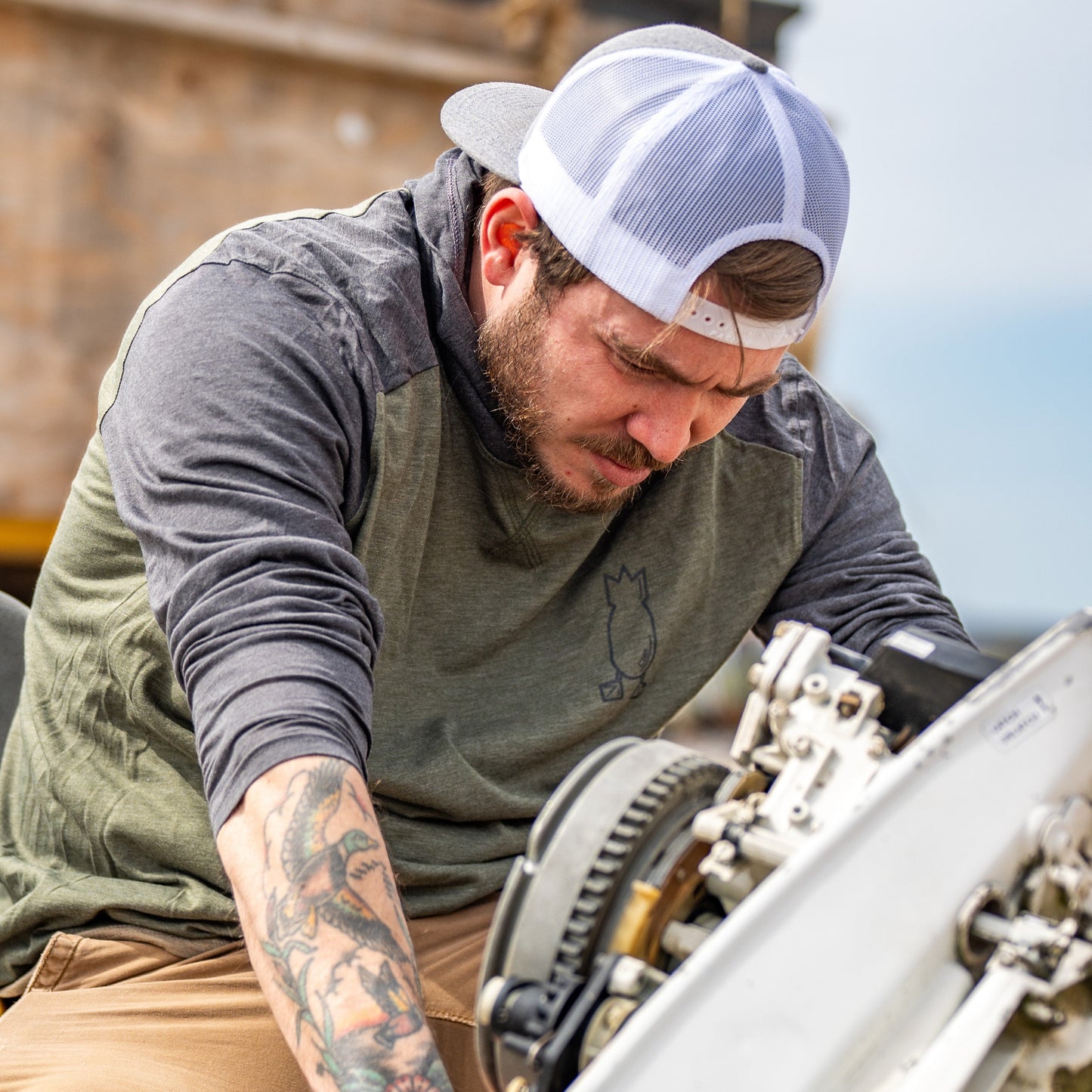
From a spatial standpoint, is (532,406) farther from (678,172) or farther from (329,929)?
(329,929)

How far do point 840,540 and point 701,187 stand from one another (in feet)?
2.74

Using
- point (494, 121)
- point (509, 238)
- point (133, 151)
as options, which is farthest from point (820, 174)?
point (133, 151)

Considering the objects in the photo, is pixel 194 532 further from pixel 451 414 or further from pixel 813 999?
pixel 813 999

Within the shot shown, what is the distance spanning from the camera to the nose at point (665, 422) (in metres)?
1.63

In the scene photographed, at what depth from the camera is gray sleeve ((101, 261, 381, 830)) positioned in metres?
1.27

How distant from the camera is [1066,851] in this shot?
114 centimetres

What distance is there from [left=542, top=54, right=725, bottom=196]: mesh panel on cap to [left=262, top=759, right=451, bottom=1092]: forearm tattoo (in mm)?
753

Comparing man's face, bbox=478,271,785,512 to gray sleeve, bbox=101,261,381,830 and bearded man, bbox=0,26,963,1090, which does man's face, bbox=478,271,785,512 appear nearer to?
bearded man, bbox=0,26,963,1090

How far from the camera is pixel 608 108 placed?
153cm

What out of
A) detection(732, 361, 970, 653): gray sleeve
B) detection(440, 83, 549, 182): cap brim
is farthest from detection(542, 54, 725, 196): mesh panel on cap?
detection(732, 361, 970, 653): gray sleeve

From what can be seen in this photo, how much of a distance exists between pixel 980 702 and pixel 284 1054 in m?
1.03

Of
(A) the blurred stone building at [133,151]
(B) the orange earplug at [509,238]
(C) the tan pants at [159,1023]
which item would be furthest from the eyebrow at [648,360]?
(A) the blurred stone building at [133,151]

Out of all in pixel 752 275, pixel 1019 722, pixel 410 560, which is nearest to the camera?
Answer: pixel 1019 722

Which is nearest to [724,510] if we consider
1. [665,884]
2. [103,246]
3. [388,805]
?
[388,805]
